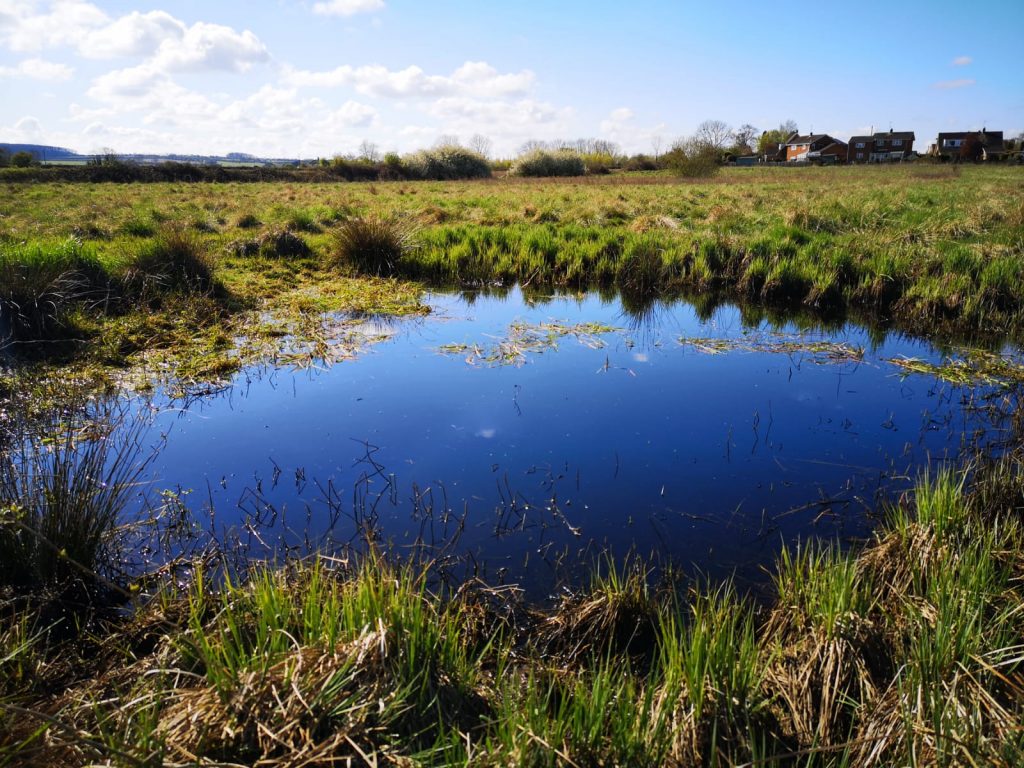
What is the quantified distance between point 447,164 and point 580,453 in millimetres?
43500

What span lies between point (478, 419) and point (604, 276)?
6369 mm

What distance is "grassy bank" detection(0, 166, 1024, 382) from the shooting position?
7844mm

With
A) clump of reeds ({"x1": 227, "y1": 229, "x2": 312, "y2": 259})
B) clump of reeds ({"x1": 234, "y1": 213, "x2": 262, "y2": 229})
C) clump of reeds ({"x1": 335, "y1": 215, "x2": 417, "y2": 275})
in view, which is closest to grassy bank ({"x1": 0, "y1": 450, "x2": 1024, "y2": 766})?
clump of reeds ({"x1": 335, "y1": 215, "x2": 417, "y2": 275})

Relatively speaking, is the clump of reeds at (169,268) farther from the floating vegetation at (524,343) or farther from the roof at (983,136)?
the roof at (983,136)

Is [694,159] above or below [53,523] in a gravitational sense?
above

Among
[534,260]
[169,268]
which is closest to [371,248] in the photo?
[534,260]

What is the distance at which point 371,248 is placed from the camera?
11562 millimetres

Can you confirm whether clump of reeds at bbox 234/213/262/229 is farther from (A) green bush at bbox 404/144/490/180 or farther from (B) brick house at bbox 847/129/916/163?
(B) brick house at bbox 847/129/916/163

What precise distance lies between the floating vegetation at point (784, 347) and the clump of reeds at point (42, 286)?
24.8ft

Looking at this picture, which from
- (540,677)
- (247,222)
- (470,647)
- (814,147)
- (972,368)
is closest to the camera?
(540,677)

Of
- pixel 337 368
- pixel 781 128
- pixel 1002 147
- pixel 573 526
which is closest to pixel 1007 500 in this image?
pixel 573 526

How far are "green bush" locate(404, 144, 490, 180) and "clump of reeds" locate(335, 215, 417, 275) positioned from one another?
34601 mm

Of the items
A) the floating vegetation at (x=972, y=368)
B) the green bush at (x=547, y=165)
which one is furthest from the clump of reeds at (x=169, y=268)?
the green bush at (x=547, y=165)

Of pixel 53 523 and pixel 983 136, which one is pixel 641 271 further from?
pixel 983 136
